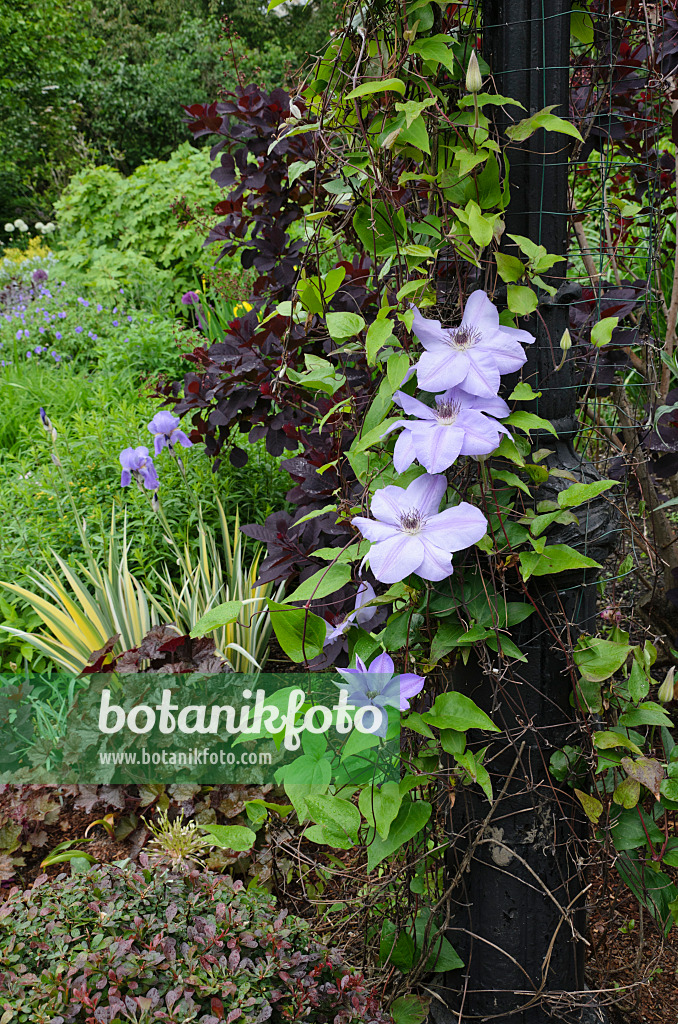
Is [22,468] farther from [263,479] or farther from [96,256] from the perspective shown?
[96,256]

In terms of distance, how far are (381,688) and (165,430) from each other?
1.52 m

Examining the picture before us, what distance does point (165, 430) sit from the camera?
2.30 meters

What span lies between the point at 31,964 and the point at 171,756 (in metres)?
0.75

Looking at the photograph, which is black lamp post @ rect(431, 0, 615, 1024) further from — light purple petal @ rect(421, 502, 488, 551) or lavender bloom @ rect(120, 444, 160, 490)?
lavender bloom @ rect(120, 444, 160, 490)

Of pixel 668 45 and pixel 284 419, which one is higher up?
pixel 668 45

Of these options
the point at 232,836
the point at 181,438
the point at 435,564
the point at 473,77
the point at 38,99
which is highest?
the point at 38,99

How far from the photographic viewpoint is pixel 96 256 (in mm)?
6121

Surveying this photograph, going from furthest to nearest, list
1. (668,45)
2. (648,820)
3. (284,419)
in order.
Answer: (284,419) < (668,45) < (648,820)

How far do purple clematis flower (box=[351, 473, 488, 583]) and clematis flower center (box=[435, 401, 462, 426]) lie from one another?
0.23 ft

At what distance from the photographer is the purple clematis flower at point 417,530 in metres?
0.86

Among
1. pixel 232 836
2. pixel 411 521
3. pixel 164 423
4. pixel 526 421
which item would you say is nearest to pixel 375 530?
pixel 411 521

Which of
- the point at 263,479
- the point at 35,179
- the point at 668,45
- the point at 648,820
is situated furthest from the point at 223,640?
the point at 35,179

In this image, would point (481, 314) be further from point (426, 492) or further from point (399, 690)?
point (399, 690)

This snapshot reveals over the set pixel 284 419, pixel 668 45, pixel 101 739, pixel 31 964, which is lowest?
pixel 101 739
